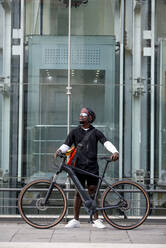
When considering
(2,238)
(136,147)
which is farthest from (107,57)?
(2,238)

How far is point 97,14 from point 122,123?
2.18 meters

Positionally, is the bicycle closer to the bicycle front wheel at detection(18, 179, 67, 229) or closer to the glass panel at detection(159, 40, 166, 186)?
the bicycle front wheel at detection(18, 179, 67, 229)

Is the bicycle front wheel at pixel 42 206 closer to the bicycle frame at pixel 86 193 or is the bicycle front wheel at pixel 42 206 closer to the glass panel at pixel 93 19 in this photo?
the bicycle frame at pixel 86 193

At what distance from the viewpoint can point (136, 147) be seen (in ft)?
35.0

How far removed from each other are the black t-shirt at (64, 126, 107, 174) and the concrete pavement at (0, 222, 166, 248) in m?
0.89

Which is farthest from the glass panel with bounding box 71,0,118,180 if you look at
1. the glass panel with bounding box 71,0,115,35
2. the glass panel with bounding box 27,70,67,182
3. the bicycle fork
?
the bicycle fork

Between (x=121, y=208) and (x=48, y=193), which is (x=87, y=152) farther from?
(x=121, y=208)

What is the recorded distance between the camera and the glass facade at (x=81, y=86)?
35.0 ft

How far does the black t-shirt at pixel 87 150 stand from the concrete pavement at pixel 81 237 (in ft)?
2.91

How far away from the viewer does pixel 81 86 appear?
10.8 meters

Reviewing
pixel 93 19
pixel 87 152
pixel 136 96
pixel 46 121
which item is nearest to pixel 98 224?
pixel 87 152

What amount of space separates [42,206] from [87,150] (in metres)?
1.00

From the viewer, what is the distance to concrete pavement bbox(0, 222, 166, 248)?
647cm

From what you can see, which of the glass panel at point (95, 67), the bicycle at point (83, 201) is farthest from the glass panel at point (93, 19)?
the bicycle at point (83, 201)
